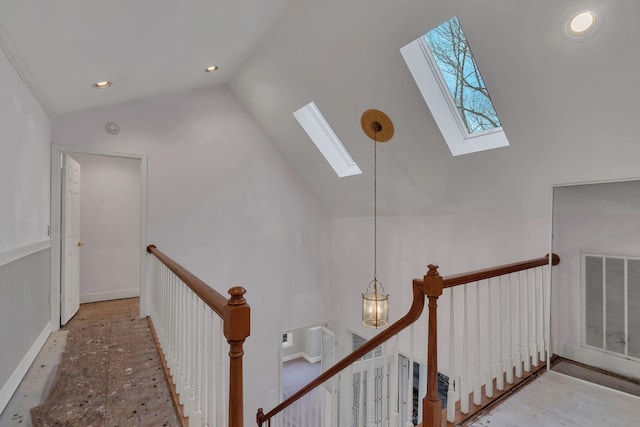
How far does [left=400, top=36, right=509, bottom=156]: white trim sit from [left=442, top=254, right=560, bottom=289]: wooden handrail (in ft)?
3.31

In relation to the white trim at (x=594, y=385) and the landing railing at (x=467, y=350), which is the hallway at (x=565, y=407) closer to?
the white trim at (x=594, y=385)

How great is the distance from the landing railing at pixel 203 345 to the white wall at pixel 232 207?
6.23 feet

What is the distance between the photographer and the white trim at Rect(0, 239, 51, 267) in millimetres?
2038

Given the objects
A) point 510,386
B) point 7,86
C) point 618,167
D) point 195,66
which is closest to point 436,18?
point 618,167

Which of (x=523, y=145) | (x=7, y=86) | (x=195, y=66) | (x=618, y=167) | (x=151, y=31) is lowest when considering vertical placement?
(x=618, y=167)

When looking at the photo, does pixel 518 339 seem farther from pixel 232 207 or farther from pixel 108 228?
pixel 108 228

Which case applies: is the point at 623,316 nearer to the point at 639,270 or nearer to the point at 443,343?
the point at 639,270

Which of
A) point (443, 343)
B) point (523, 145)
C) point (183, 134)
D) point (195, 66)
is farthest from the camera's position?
point (183, 134)

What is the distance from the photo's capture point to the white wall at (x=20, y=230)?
2078 millimetres

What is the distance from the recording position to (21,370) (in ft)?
7.82

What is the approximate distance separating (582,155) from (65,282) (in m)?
5.08

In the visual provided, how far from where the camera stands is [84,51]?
7.66ft

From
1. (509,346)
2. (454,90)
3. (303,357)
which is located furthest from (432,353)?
(303,357)

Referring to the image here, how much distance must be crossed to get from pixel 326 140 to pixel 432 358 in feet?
11.0
